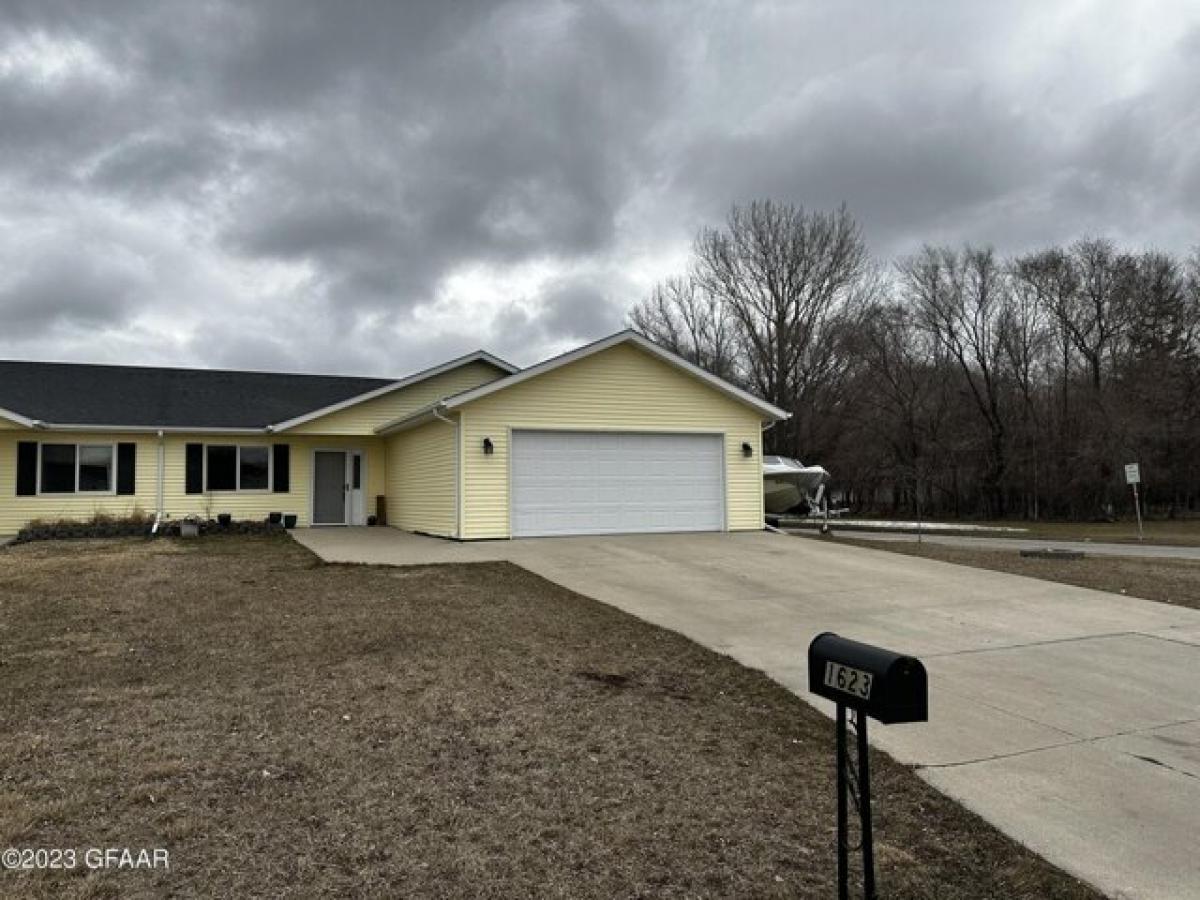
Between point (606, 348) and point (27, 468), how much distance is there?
44.2 feet

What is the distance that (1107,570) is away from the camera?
1223cm

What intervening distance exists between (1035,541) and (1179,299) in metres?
19.4

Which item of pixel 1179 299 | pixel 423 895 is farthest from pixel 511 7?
pixel 1179 299

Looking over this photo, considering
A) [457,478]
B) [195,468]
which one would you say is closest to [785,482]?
[457,478]

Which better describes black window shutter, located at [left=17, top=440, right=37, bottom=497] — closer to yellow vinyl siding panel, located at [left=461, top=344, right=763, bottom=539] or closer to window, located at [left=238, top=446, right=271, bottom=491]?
window, located at [left=238, top=446, right=271, bottom=491]

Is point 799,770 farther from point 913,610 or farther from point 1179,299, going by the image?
point 1179,299

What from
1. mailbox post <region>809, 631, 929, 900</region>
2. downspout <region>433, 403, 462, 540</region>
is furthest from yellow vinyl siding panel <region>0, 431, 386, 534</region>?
mailbox post <region>809, 631, 929, 900</region>

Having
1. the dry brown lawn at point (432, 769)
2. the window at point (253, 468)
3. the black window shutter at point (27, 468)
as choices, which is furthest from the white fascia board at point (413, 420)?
the dry brown lawn at point (432, 769)

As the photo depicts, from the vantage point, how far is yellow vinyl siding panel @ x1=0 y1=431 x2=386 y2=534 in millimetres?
17766

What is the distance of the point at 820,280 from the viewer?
1380 inches

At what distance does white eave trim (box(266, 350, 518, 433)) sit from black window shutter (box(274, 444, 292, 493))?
3.12 ft

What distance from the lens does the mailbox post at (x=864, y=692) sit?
7.88 feet

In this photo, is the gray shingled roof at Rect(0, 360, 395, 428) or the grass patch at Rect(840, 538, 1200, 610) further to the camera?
the gray shingled roof at Rect(0, 360, 395, 428)

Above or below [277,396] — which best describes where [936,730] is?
below
